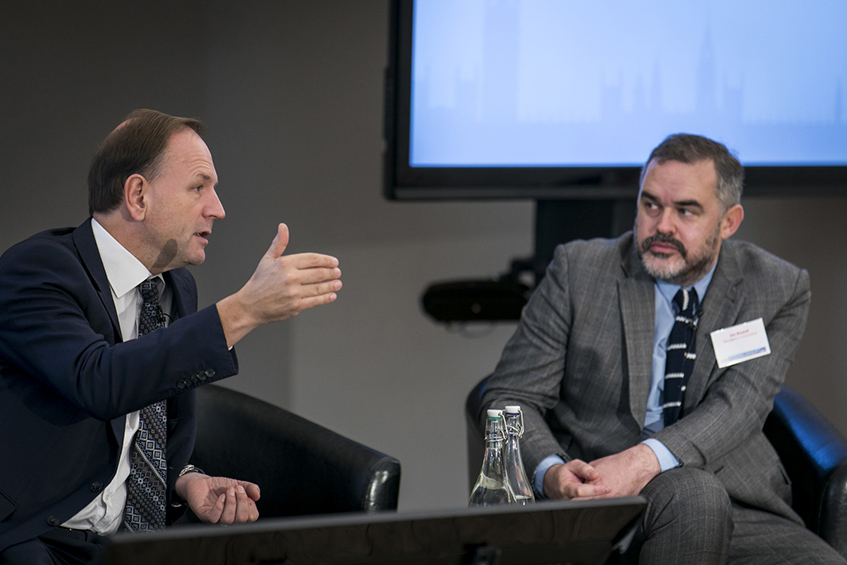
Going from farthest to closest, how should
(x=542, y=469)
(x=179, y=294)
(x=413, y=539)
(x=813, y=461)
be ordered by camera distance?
(x=813, y=461), (x=542, y=469), (x=179, y=294), (x=413, y=539)

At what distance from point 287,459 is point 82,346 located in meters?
0.70

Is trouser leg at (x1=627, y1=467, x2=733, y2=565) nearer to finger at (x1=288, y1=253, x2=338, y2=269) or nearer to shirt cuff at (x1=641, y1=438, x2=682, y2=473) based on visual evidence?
shirt cuff at (x1=641, y1=438, x2=682, y2=473)

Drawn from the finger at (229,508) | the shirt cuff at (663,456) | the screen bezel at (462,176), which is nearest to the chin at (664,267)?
the shirt cuff at (663,456)

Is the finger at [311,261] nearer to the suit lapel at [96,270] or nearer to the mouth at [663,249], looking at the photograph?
the suit lapel at [96,270]

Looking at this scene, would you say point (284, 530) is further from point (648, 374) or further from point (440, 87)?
point (440, 87)

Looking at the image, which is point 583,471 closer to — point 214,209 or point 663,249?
point 663,249

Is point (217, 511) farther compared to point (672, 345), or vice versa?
point (672, 345)

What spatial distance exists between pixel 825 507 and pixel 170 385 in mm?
1505

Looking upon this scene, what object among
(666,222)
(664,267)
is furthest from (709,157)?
(664,267)

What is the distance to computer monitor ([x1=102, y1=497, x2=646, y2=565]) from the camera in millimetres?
815

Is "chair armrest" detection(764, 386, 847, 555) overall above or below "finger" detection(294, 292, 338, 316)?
below

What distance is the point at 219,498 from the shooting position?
1699 mm

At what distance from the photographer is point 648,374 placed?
2111mm

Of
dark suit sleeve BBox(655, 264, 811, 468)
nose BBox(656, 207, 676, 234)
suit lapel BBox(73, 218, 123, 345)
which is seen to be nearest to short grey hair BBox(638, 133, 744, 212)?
nose BBox(656, 207, 676, 234)
